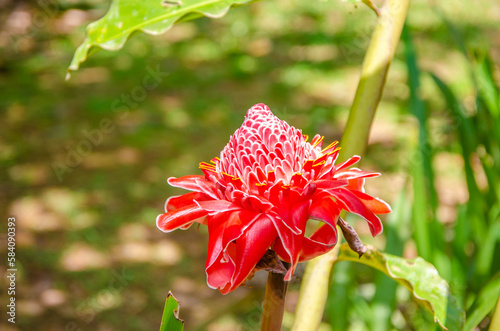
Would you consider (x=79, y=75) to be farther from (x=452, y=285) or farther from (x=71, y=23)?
(x=452, y=285)

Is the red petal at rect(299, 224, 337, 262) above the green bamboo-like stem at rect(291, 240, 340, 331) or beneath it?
above

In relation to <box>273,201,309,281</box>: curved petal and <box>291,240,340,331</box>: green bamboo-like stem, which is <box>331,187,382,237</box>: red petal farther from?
<box>291,240,340,331</box>: green bamboo-like stem

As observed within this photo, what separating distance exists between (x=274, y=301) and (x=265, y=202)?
0.37ft

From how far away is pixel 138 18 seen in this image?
0.75 metres

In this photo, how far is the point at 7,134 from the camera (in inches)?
124

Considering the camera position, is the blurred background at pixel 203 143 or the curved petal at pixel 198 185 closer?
the curved petal at pixel 198 185

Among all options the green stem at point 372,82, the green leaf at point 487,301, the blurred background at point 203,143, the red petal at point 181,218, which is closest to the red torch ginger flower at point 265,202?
the red petal at point 181,218

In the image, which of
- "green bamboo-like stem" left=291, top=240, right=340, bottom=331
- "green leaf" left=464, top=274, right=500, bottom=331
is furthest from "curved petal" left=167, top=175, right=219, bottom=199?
"green leaf" left=464, top=274, right=500, bottom=331

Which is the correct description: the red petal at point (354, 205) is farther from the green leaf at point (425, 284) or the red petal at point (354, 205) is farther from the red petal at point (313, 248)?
the green leaf at point (425, 284)

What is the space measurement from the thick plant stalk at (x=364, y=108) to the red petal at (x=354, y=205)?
0.59ft

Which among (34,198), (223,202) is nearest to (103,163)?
(34,198)

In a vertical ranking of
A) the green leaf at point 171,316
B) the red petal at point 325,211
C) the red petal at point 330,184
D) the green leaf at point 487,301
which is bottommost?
the green leaf at point 487,301

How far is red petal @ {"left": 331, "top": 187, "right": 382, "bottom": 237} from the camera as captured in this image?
0.52m

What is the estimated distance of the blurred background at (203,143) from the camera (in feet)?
4.70
